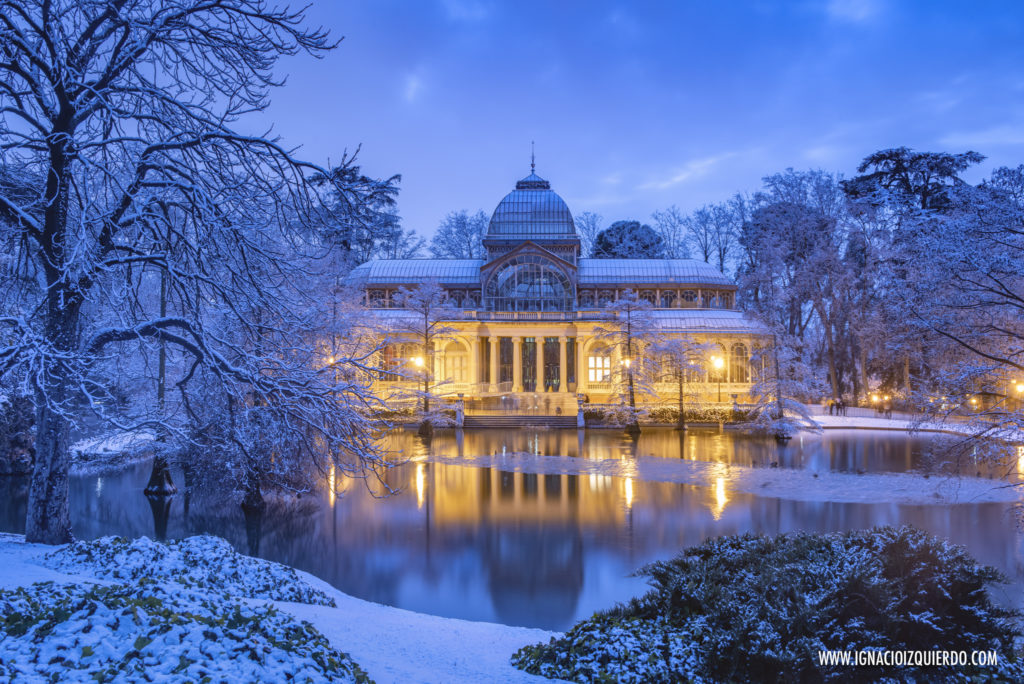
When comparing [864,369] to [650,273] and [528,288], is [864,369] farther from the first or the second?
[528,288]

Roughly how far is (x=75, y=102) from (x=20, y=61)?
143 cm

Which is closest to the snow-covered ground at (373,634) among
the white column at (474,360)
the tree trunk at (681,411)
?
the tree trunk at (681,411)

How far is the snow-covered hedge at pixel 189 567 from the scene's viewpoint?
6.95 m

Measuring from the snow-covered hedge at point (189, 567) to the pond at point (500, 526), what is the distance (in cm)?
161

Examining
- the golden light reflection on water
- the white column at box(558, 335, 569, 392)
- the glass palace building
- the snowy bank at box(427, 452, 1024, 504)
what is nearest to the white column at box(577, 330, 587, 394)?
the glass palace building

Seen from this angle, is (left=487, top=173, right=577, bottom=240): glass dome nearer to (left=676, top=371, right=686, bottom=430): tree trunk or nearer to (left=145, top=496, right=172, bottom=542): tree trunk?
(left=676, top=371, right=686, bottom=430): tree trunk

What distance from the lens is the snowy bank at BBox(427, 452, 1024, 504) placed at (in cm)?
1608

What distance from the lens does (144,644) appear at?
3689mm

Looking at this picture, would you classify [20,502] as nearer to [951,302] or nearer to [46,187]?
[46,187]

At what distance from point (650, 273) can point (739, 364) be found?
842 cm

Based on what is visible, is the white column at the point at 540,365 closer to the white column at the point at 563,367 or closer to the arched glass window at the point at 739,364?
the white column at the point at 563,367

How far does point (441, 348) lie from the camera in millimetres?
37438

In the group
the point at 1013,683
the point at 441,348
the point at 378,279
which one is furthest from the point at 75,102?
the point at 378,279

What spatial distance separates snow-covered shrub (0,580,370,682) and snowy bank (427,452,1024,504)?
1449 cm
